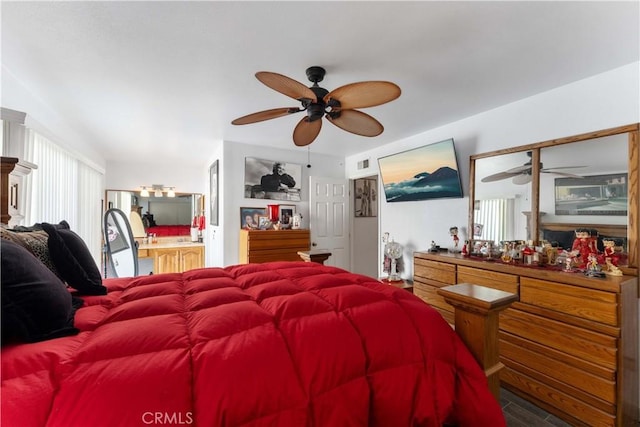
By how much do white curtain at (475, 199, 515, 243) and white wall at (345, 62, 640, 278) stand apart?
0.19 m

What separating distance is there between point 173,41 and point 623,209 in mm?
3206

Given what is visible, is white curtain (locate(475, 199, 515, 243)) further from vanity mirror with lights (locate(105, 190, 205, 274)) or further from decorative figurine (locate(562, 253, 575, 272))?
vanity mirror with lights (locate(105, 190, 205, 274))

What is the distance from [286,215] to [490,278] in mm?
2715

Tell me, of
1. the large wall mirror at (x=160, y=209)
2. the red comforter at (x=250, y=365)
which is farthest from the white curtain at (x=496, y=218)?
the large wall mirror at (x=160, y=209)

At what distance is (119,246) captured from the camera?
4.02 metres

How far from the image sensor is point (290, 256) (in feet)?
12.1

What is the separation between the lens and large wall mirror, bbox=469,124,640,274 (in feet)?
6.03

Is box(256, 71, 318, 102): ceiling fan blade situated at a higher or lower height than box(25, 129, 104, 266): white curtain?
higher

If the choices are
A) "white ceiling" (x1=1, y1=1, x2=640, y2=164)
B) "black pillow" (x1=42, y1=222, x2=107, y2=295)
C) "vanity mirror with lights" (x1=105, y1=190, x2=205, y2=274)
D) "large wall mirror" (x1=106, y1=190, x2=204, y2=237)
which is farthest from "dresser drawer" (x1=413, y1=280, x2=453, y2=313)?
"large wall mirror" (x1=106, y1=190, x2=204, y2=237)

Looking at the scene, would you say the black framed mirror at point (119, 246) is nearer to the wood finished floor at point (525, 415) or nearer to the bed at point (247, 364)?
the bed at point (247, 364)

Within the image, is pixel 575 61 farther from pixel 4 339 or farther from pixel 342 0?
pixel 4 339

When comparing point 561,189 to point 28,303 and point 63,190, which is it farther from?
point 63,190

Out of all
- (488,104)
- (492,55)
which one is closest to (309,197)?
(488,104)

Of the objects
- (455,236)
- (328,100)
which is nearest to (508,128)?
(455,236)
